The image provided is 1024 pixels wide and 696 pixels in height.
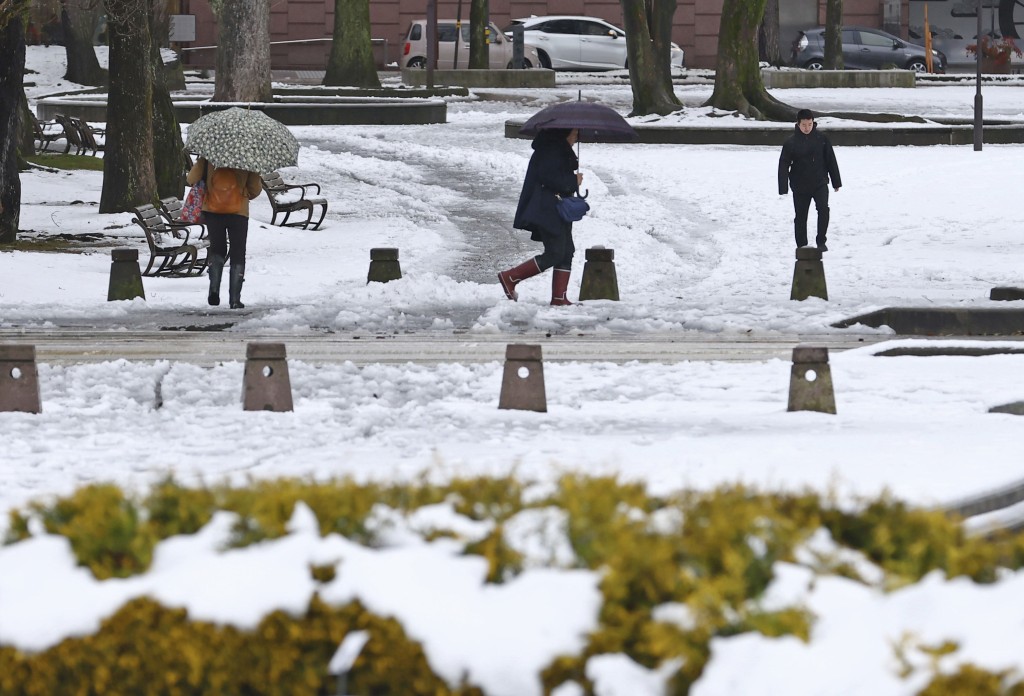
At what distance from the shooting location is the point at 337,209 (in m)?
24.3

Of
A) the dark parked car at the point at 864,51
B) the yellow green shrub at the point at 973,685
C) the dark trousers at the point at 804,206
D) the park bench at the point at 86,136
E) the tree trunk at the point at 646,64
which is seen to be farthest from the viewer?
the dark parked car at the point at 864,51

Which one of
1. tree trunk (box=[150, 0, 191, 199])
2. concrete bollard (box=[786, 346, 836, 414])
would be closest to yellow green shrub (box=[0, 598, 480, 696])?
concrete bollard (box=[786, 346, 836, 414])

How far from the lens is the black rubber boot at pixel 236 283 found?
15898 mm

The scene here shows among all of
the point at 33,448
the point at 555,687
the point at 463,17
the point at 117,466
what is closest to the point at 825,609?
the point at 555,687

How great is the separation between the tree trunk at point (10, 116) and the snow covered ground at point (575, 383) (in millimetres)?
1165

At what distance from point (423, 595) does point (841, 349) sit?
945 cm

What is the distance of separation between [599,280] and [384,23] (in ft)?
119

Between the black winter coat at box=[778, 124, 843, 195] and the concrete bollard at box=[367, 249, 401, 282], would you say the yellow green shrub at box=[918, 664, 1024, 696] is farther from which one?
the black winter coat at box=[778, 124, 843, 195]

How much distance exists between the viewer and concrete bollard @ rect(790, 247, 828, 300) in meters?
16.3

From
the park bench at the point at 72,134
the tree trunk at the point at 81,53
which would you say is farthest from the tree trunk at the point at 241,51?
the tree trunk at the point at 81,53

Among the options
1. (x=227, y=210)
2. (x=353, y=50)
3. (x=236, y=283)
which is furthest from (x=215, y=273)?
(x=353, y=50)

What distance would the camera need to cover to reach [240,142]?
1495 centimetres

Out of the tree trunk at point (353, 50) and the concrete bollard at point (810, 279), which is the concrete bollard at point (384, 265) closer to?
the concrete bollard at point (810, 279)

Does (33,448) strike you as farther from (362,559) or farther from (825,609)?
(825,609)
